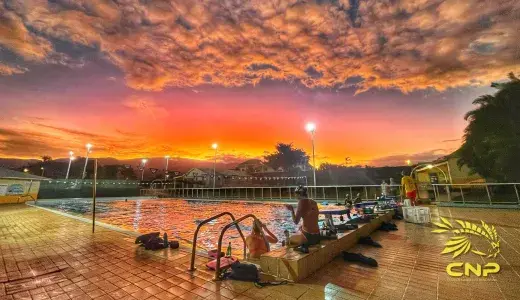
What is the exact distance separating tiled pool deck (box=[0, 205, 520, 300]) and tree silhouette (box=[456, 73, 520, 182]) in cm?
1752

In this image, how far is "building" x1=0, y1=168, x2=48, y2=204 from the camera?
20000mm

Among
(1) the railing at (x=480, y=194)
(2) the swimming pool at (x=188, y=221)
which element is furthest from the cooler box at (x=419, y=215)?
(1) the railing at (x=480, y=194)

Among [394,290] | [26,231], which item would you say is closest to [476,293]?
[394,290]

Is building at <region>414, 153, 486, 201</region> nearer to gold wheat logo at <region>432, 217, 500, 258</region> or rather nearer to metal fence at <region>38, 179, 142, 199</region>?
gold wheat logo at <region>432, 217, 500, 258</region>

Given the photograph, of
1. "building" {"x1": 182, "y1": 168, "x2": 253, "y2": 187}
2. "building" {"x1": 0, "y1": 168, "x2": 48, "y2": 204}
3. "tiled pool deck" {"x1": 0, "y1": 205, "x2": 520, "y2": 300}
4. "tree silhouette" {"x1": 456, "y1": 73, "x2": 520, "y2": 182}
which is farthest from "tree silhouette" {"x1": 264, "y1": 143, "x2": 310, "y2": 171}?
"tiled pool deck" {"x1": 0, "y1": 205, "x2": 520, "y2": 300}

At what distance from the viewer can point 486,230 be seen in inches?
222

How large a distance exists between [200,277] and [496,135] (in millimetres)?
26376

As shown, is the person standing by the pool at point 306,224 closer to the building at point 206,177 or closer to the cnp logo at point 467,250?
the cnp logo at point 467,250

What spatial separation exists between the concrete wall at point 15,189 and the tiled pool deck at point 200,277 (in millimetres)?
22948

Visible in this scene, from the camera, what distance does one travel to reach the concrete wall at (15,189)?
784 inches

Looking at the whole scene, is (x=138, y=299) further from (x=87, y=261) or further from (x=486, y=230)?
(x=486, y=230)

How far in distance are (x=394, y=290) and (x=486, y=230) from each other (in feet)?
16.4

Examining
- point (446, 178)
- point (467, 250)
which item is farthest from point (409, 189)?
point (446, 178)

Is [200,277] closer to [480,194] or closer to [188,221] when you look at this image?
[188,221]
